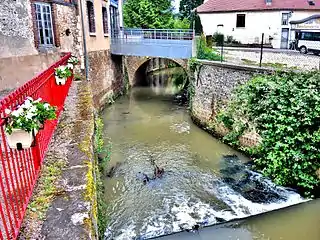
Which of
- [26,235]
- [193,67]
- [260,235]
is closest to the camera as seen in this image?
[26,235]

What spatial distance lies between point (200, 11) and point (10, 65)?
17525 millimetres

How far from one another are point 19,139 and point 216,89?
972 cm

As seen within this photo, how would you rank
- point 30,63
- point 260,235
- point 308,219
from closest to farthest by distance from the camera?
point 260,235
point 308,219
point 30,63

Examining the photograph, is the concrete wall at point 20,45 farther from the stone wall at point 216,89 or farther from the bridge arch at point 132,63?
the bridge arch at point 132,63

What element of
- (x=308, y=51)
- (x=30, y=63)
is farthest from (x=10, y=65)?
(x=308, y=51)

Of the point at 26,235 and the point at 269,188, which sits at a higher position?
the point at 26,235

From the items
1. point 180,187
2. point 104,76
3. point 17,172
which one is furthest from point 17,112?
point 104,76

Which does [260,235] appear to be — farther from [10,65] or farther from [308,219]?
[10,65]

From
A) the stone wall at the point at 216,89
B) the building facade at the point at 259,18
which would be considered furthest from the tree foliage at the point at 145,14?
the stone wall at the point at 216,89

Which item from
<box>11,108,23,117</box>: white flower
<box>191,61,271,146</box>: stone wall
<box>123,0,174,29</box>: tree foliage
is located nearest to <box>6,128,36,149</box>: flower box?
<box>11,108,23,117</box>: white flower

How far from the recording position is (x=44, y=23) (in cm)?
1125

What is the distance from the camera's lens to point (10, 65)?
8695mm

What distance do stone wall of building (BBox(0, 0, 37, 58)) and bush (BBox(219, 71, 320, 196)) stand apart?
7129 millimetres

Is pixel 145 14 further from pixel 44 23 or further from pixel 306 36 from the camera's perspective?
pixel 44 23
